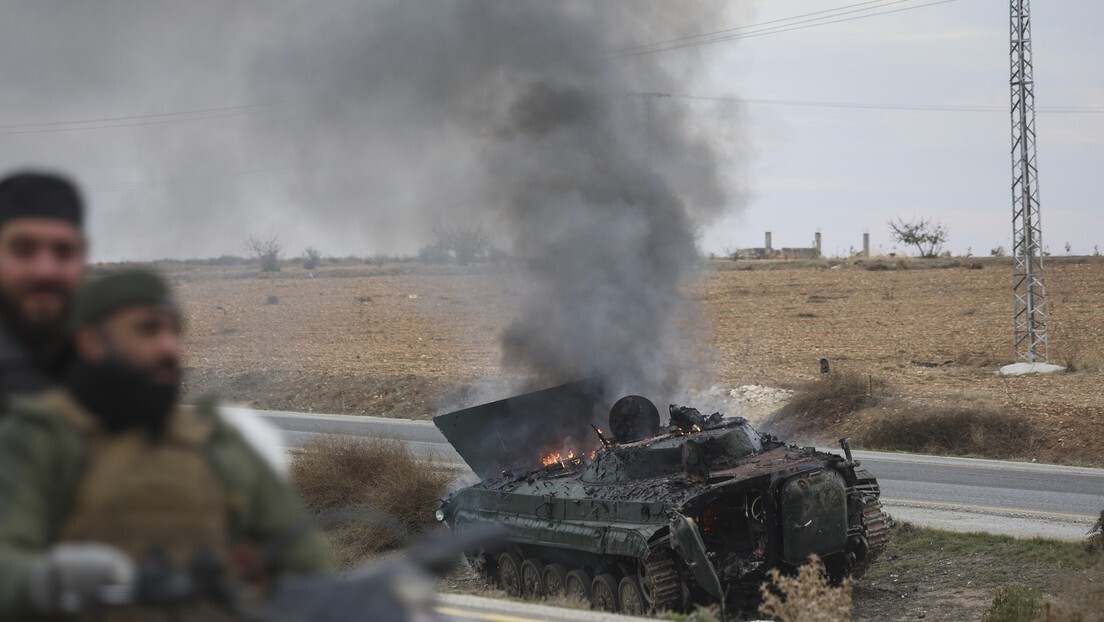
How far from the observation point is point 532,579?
14859mm

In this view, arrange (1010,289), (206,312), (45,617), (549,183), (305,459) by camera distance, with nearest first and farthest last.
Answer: (45,617) < (305,459) < (549,183) < (206,312) < (1010,289)

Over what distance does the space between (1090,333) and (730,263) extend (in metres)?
48.1

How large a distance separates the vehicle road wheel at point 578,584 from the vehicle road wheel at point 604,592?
0.39ft

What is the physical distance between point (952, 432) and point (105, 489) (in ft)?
75.8

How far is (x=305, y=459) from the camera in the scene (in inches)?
774

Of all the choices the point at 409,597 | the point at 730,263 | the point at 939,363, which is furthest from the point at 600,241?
the point at 730,263

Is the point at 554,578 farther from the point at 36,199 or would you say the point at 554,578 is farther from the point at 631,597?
the point at 36,199

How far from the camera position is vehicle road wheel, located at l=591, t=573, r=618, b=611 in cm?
1330

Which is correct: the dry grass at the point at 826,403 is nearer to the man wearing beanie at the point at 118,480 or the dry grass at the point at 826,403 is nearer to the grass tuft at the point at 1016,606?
the grass tuft at the point at 1016,606

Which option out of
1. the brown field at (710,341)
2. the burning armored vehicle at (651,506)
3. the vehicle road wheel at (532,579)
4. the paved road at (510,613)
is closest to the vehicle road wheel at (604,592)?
the burning armored vehicle at (651,506)

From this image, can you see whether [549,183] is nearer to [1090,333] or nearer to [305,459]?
[305,459]

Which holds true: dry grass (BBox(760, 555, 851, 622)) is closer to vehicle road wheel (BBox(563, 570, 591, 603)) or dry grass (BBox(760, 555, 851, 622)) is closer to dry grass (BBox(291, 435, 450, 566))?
vehicle road wheel (BBox(563, 570, 591, 603))

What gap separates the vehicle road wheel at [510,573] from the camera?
15062mm

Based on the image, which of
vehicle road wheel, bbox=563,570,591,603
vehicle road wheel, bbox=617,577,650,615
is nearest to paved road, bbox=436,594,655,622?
vehicle road wheel, bbox=617,577,650,615
